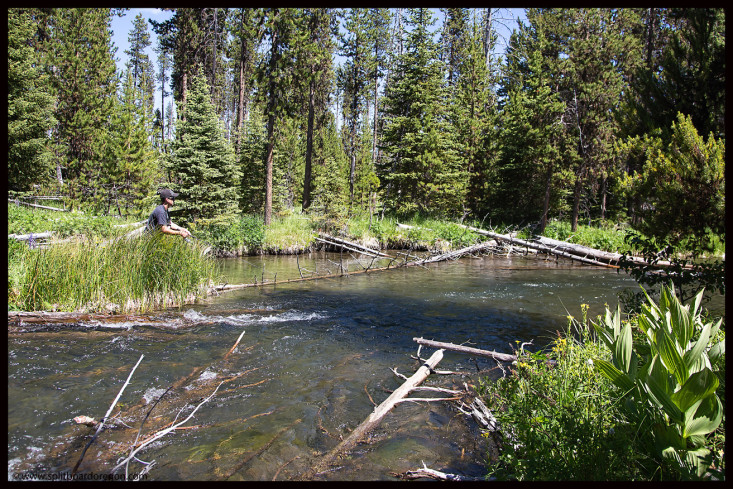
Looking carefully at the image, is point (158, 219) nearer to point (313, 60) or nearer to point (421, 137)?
point (313, 60)

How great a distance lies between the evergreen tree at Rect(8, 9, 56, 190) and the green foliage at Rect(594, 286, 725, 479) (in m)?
24.7

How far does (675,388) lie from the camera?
295 centimetres

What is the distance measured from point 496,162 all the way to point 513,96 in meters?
4.25

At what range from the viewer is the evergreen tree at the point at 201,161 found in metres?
18.3

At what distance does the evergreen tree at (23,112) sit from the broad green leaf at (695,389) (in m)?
25.0

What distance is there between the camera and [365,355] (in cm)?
707

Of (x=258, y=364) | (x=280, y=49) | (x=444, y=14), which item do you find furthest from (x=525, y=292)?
(x=444, y=14)

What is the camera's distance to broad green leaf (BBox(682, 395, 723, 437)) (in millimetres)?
2637

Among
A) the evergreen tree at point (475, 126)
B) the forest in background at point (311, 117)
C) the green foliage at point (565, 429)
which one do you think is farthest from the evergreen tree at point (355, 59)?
the green foliage at point (565, 429)

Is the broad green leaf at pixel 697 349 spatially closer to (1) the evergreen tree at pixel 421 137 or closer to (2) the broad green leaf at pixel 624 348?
(2) the broad green leaf at pixel 624 348

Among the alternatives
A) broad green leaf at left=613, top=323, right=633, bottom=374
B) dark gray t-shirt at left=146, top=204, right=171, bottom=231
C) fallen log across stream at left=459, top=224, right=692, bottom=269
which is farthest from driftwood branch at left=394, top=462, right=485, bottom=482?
fallen log across stream at left=459, top=224, right=692, bottom=269

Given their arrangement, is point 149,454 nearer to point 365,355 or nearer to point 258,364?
point 258,364

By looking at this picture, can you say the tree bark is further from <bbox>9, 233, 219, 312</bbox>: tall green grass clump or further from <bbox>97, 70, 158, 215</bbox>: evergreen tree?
<bbox>9, 233, 219, 312</bbox>: tall green grass clump
